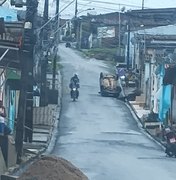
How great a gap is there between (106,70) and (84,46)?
30997 mm

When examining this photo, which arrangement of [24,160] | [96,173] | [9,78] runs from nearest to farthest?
[96,173] < [24,160] < [9,78]

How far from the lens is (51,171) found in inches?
569

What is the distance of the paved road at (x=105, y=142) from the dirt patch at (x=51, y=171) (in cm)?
561

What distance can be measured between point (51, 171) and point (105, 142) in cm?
1975

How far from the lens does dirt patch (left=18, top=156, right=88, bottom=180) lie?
1427 cm

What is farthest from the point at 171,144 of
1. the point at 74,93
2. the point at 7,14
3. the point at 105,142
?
the point at 74,93

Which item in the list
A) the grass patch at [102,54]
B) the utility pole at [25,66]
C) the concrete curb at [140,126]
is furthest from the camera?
the grass patch at [102,54]

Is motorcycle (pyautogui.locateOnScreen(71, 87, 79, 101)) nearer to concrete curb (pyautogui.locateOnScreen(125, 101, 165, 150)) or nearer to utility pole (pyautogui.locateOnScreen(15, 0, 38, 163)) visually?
concrete curb (pyautogui.locateOnScreen(125, 101, 165, 150))

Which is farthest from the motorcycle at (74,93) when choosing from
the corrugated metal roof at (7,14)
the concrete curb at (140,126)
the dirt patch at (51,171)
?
the dirt patch at (51,171)

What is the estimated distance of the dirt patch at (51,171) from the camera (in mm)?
14266

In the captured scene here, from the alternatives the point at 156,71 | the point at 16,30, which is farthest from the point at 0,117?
the point at 156,71

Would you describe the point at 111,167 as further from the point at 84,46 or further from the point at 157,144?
the point at 84,46

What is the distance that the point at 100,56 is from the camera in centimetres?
8762

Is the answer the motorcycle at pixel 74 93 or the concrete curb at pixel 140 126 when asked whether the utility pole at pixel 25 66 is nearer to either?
the concrete curb at pixel 140 126
